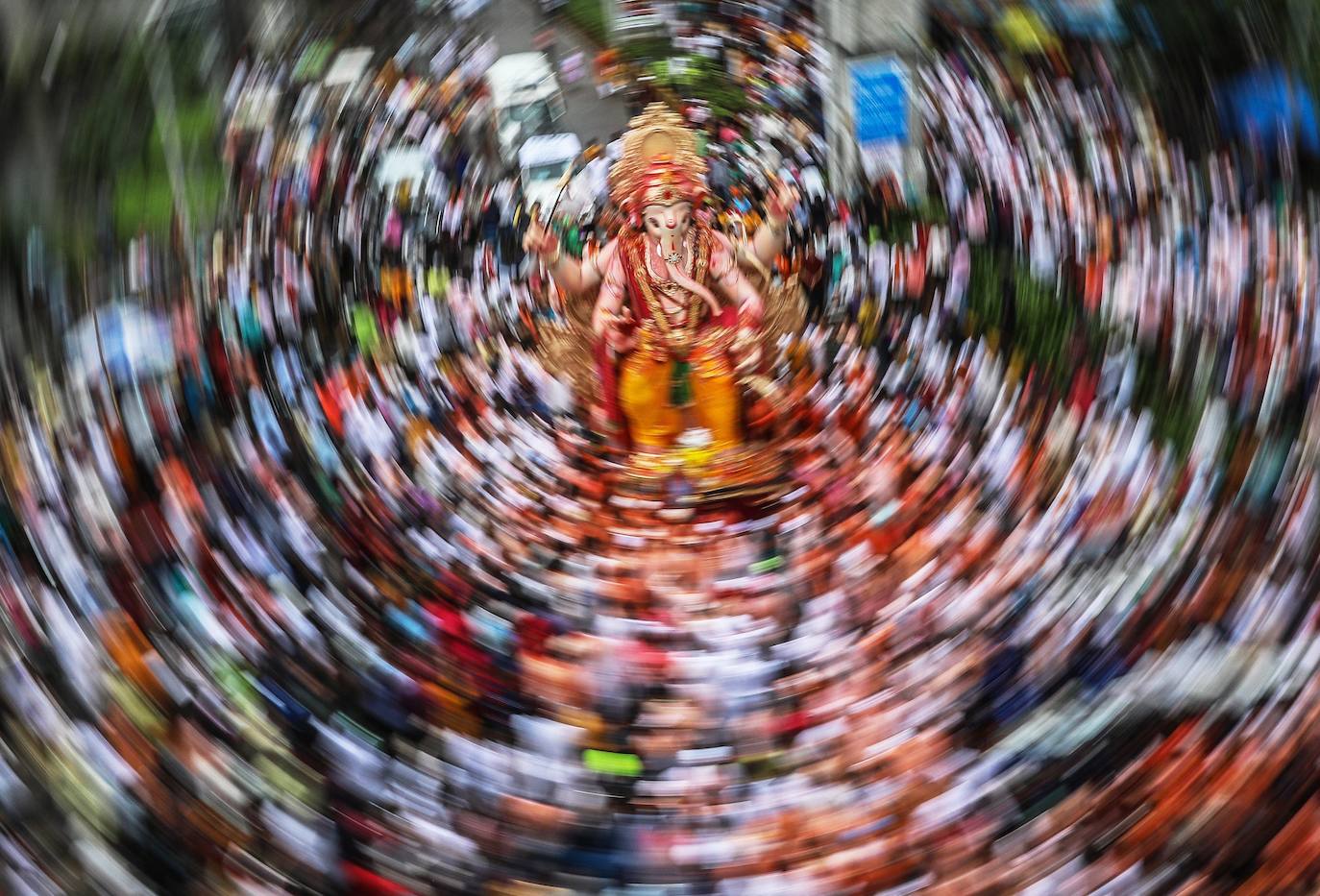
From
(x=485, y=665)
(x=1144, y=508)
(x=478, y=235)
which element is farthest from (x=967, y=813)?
(x=478, y=235)

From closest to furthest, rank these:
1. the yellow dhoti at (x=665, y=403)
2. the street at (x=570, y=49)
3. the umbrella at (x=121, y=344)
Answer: the umbrella at (x=121, y=344) → the street at (x=570, y=49) → the yellow dhoti at (x=665, y=403)

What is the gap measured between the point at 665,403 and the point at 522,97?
472 mm

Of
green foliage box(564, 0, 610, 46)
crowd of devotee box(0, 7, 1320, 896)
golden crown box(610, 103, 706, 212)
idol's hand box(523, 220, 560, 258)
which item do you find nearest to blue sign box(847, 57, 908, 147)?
crowd of devotee box(0, 7, 1320, 896)

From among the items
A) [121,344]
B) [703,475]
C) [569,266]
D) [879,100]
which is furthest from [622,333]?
[121,344]

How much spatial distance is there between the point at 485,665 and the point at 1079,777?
25.0 inches

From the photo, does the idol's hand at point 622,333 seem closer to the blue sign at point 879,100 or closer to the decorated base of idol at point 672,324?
the decorated base of idol at point 672,324

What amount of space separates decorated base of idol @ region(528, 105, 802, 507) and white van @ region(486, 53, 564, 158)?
0.12 m

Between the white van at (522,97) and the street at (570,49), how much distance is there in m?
0.02

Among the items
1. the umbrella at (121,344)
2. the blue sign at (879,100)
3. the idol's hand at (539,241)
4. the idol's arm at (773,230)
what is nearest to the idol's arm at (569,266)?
the idol's hand at (539,241)

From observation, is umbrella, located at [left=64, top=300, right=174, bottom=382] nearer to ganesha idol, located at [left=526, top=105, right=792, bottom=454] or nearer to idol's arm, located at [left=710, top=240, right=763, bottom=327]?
ganesha idol, located at [left=526, top=105, right=792, bottom=454]

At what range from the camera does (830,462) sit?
130 cm

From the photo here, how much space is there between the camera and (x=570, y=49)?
4.14ft

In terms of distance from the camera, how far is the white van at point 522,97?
1.27 meters

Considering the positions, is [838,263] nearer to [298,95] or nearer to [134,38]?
[298,95]
